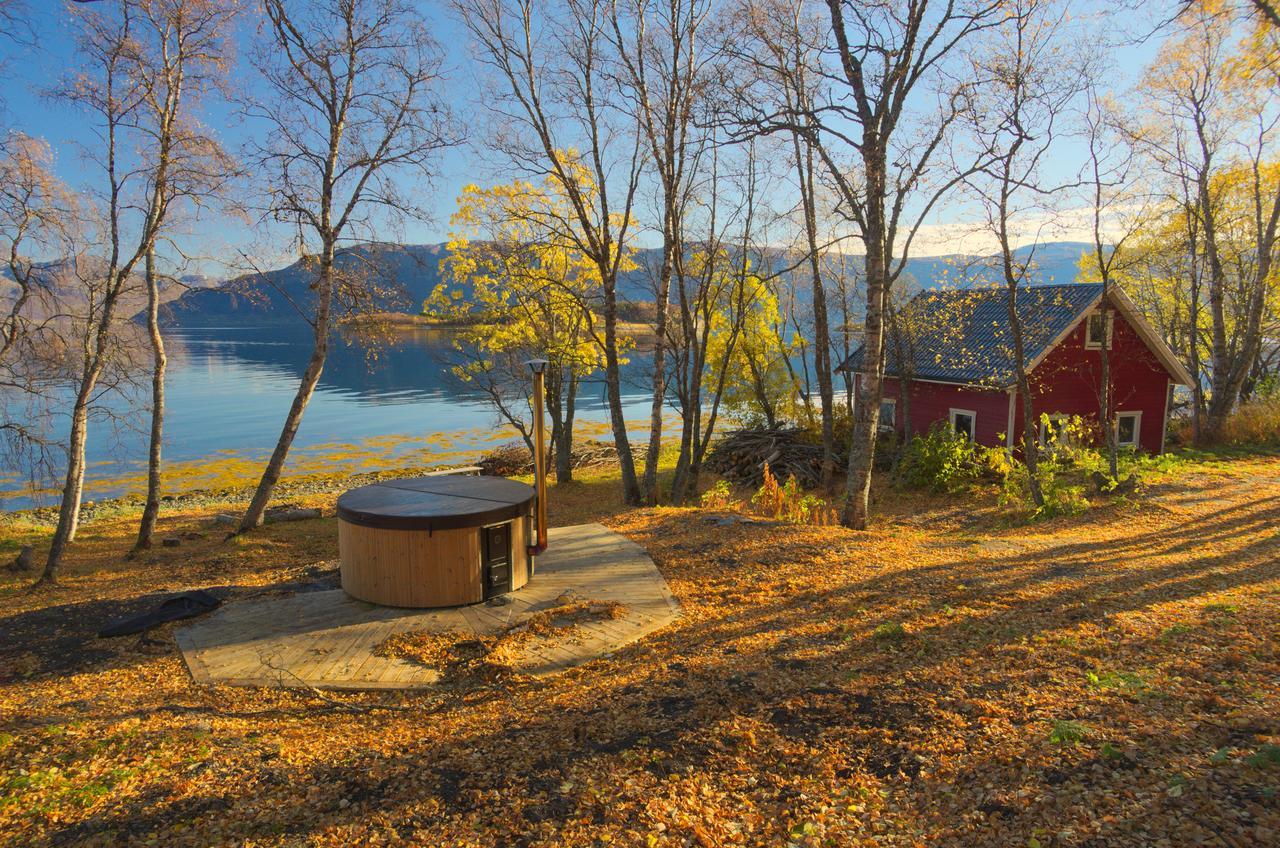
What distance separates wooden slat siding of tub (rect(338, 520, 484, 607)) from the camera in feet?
24.1

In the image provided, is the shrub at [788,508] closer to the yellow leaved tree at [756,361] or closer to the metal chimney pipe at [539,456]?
the metal chimney pipe at [539,456]

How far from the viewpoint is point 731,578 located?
26.5 ft

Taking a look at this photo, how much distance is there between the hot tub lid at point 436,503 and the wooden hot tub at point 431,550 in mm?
11

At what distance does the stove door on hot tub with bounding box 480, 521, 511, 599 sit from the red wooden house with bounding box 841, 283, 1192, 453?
1314 centimetres

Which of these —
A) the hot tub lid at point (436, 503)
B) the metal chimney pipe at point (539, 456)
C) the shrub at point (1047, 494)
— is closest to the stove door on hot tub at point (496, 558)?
the hot tub lid at point (436, 503)

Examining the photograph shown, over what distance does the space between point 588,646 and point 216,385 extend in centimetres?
6042

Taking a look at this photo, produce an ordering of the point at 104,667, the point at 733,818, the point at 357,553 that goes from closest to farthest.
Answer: the point at 733,818 < the point at 104,667 < the point at 357,553

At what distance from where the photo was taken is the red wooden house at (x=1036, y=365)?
57.9ft

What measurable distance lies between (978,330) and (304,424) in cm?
3442

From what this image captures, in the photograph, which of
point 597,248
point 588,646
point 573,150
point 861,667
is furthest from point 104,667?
point 573,150

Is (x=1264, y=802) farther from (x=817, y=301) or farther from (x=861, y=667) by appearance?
(x=817, y=301)

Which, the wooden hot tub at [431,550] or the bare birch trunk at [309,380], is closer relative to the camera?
the wooden hot tub at [431,550]

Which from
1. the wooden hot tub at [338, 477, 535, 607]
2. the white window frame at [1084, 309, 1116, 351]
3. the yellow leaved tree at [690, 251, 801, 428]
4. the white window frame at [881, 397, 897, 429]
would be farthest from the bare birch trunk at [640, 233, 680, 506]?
the white window frame at [1084, 309, 1116, 351]

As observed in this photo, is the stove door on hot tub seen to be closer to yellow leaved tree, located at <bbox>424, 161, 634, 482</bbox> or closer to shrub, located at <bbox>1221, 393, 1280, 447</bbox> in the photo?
→ yellow leaved tree, located at <bbox>424, 161, 634, 482</bbox>
